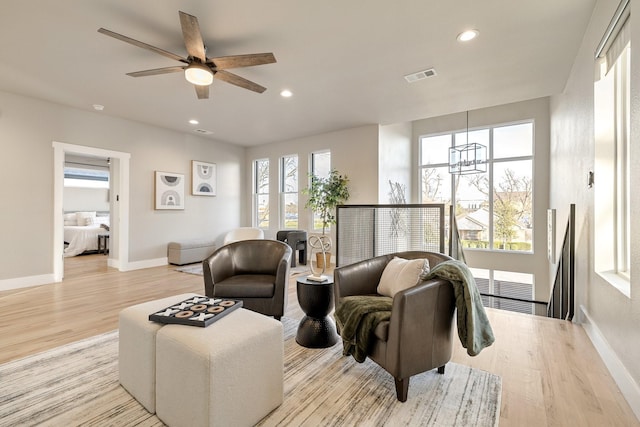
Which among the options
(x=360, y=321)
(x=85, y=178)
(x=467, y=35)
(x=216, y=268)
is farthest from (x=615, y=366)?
(x=85, y=178)

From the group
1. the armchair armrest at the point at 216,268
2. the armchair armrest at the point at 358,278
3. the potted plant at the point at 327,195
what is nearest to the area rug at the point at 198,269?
the potted plant at the point at 327,195

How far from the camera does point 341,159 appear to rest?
242 inches

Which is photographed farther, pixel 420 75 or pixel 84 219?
pixel 84 219

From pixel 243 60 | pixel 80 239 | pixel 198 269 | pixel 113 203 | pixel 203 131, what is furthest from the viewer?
pixel 80 239

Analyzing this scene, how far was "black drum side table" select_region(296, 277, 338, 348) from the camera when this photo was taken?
8.00ft

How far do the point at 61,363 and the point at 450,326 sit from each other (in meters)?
2.77

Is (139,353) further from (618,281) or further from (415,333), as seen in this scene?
(618,281)

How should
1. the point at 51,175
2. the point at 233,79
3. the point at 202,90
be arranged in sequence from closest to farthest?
the point at 233,79, the point at 202,90, the point at 51,175

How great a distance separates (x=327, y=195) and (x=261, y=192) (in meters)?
A: 2.37

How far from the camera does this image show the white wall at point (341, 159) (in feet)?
19.0

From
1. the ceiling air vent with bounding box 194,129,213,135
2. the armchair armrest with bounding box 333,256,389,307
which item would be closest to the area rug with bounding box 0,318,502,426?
the armchair armrest with bounding box 333,256,389,307

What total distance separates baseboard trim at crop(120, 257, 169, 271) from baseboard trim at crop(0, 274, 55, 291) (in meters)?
1.04

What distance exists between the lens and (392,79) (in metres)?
3.71

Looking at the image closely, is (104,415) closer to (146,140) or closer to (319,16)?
(319,16)
